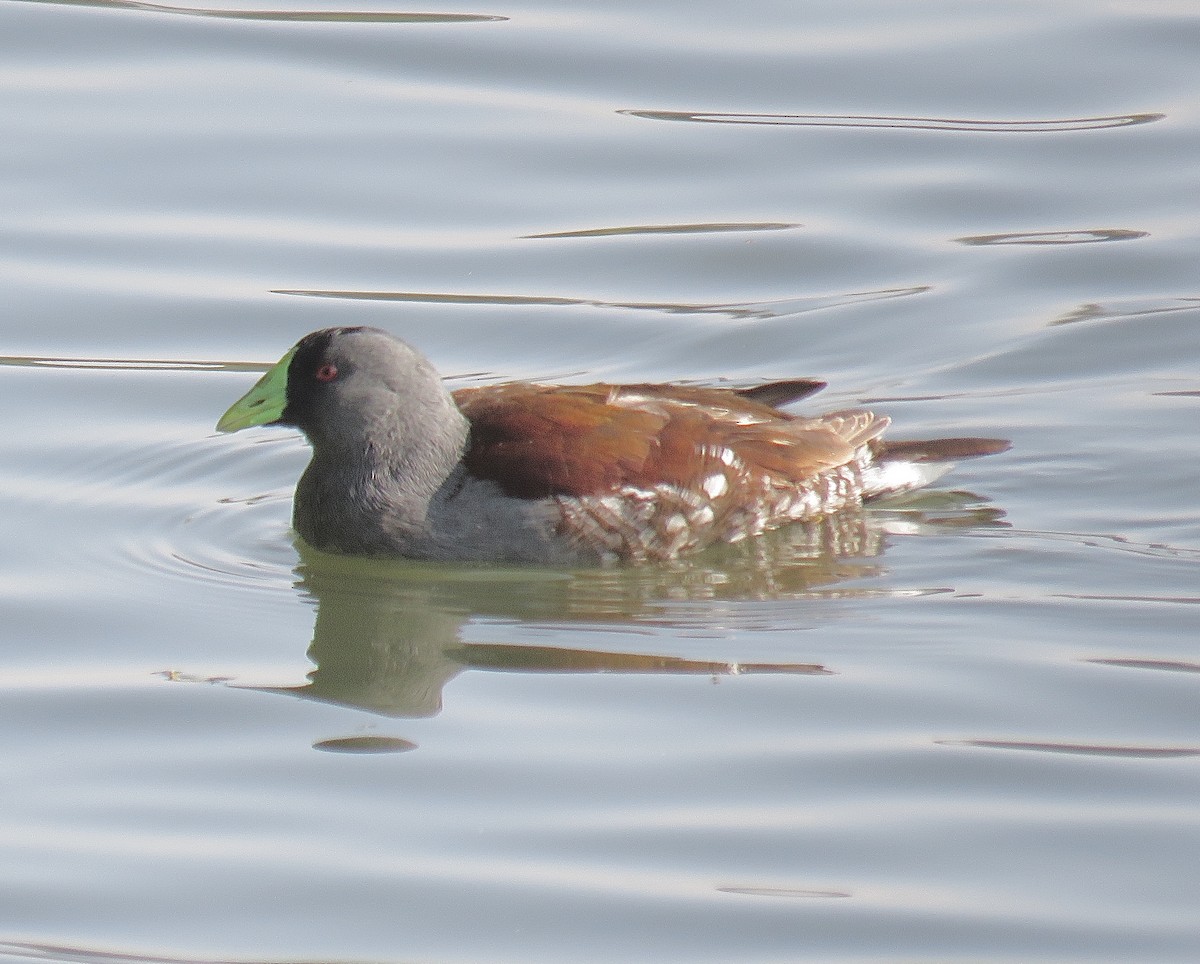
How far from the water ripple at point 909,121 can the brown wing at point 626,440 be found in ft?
17.9

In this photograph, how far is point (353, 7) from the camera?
1711cm

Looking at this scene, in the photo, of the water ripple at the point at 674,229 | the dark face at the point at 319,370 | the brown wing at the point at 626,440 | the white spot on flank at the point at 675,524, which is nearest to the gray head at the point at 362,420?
the dark face at the point at 319,370

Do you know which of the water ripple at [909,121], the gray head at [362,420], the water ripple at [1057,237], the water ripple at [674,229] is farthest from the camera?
the water ripple at [909,121]

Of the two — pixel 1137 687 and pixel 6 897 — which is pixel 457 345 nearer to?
pixel 1137 687

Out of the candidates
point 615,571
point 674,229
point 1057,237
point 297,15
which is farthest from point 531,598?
point 297,15

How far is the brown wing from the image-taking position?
9.54 meters

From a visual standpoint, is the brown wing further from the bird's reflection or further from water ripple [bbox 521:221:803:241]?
water ripple [bbox 521:221:803:241]

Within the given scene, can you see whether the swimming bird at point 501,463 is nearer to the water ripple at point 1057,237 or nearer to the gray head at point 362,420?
the gray head at point 362,420

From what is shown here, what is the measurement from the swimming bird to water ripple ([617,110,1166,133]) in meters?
5.67

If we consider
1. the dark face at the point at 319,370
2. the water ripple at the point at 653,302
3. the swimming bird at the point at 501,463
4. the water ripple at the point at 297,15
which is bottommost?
the swimming bird at the point at 501,463

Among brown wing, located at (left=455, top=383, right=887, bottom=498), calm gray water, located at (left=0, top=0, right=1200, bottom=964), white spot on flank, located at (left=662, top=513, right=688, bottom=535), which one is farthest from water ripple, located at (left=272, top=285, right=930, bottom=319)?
white spot on flank, located at (left=662, top=513, right=688, bottom=535)

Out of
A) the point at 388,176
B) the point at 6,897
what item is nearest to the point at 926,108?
the point at 388,176

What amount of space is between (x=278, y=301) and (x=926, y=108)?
5319 mm

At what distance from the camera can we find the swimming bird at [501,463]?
9555 mm
